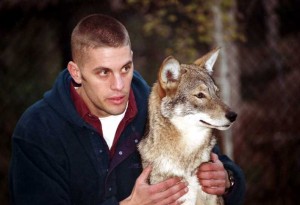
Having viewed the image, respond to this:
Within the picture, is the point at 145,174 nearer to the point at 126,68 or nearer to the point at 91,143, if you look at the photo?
the point at 91,143

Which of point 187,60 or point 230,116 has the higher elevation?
point 187,60

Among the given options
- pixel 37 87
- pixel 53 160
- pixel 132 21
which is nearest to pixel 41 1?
pixel 37 87

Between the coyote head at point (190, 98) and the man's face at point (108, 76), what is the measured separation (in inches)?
10.4

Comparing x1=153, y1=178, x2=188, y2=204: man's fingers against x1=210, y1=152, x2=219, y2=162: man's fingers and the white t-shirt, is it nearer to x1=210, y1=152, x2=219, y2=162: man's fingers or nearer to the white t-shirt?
x1=210, y1=152, x2=219, y2=162: man's fingers

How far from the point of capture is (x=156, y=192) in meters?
2.90

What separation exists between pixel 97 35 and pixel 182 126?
81cm

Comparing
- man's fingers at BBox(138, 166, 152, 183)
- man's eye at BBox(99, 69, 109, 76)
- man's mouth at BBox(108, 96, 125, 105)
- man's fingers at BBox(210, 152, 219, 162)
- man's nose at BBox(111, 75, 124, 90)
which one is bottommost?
man's fingers at BBox(138, 166, 152, 183)

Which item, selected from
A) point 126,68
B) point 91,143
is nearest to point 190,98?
point 126,68

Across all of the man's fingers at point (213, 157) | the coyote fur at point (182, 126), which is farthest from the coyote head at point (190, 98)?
the man's fingers at point (213, 157)

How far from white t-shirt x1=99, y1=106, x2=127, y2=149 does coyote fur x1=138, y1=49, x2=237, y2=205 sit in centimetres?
20

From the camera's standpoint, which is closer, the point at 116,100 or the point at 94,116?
the point at 116,100

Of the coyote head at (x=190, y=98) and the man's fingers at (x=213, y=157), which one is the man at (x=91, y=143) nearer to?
the man's fingers at (x=213, y=157)

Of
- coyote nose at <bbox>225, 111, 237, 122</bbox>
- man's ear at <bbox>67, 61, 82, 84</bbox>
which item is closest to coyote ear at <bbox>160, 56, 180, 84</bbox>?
coyote nose at <bbox>225, 111, 237, 122</bbox>

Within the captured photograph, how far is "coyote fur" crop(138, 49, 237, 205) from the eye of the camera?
302 cm
